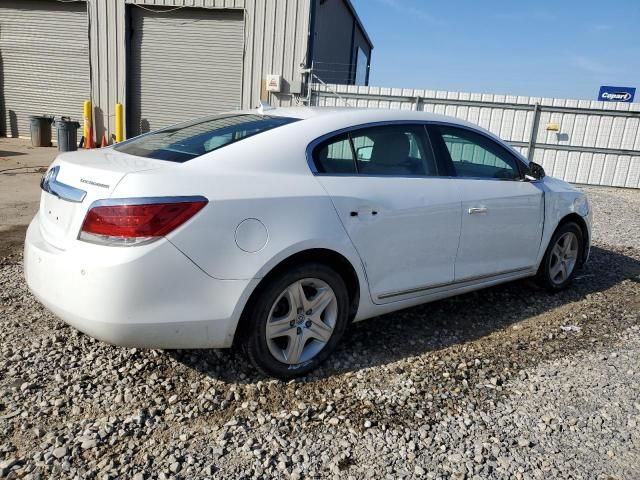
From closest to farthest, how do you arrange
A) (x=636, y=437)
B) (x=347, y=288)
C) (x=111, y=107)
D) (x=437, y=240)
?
1. (x=636, y=437)
2. (x=347, y=288)
3. (x=437, y=240)
4. (x=111, y=107)

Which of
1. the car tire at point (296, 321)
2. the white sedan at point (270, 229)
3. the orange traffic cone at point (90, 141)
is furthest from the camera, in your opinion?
the orange traffic cone at point (90, 141)

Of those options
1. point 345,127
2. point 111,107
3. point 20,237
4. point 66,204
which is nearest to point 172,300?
point 66,204

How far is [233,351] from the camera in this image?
3.40 meters

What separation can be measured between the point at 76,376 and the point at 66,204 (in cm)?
100

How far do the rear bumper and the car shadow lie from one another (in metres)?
0.55

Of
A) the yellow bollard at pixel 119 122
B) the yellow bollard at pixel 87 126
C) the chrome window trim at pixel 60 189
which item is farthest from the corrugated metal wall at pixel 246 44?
the chrome window trim at pixel 60 189

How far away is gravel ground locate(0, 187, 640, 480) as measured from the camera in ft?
7.97

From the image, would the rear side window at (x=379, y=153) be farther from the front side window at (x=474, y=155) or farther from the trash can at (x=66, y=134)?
the trash can at (x=66, y=134)

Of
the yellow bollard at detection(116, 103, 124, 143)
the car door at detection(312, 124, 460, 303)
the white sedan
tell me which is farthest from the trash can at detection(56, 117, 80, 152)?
the car door at detection(312, 124, 460, 303)

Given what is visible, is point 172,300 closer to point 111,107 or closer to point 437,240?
point 437,240

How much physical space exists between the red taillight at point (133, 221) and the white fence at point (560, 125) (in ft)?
35.6

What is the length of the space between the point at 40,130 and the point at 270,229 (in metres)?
14.3

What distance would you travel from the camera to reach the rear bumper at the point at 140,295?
249 cm

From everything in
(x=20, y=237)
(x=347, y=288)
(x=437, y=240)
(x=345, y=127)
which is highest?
(x=345, y=127)
